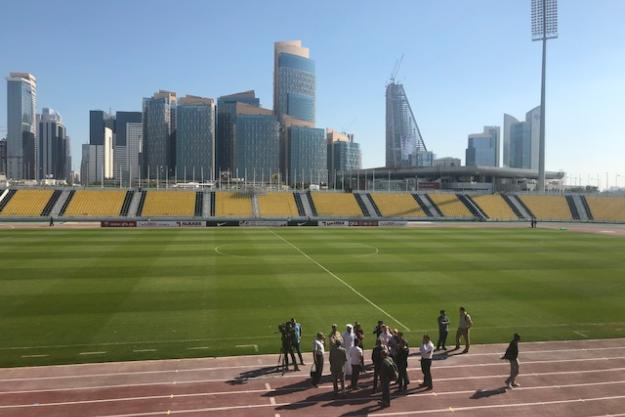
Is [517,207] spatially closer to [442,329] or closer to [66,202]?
[66,202]

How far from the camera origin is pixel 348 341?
1454 cm

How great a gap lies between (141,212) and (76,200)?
10984mm

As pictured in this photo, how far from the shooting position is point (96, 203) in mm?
78375

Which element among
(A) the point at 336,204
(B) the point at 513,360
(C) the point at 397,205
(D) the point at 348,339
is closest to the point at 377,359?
(D) the point at 348,339

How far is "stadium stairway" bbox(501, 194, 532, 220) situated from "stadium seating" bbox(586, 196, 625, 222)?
1115 cm

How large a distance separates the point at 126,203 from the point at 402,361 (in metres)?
72.1

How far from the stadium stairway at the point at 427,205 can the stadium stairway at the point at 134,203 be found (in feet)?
148

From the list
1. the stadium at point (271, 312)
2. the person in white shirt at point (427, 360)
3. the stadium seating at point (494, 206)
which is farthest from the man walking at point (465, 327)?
the stadium seating at point (494, 206)

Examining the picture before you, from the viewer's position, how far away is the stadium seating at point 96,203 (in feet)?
244

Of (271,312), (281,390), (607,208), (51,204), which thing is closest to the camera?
(281,390)

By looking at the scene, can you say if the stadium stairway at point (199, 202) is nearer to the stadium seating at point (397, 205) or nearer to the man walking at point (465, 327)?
the stadium seating at point (397, 205)

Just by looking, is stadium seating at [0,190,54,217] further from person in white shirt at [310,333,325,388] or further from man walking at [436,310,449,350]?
person in white shirt at [310,333,325,388]

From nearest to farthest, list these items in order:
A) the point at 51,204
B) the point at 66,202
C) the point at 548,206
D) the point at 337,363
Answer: the point at 337,363, the point at 51,204, the point at 66,202, the point at 548,206

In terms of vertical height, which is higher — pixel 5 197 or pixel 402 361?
pixel 5 197
